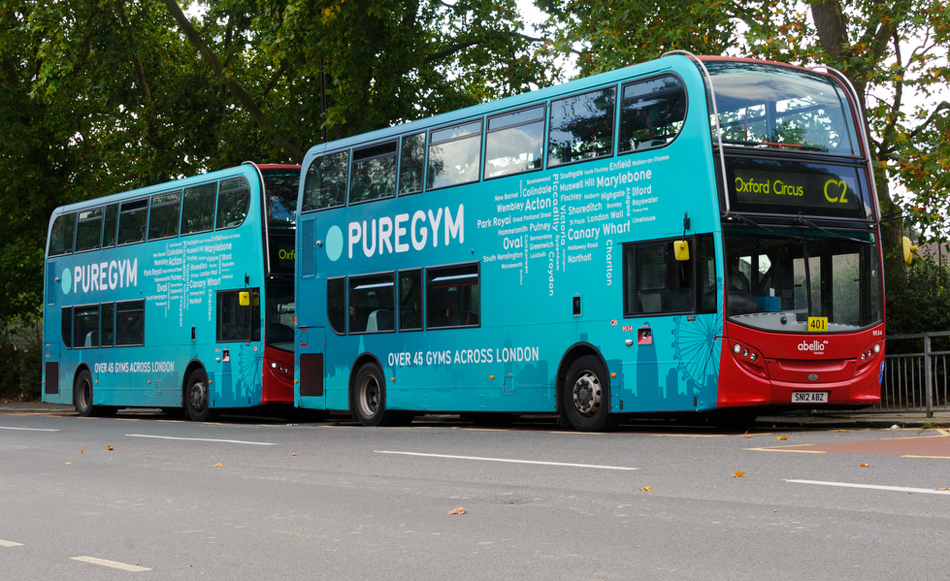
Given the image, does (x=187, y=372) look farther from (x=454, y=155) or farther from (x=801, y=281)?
(x=801, y=281)

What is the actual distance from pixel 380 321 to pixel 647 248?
575cm

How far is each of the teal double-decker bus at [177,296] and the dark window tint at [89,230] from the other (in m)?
0.03

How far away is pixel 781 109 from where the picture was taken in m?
14.4

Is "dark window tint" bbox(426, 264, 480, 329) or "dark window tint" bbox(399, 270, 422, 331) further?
"dark window tint" bbox(399, 270, 422, 331)

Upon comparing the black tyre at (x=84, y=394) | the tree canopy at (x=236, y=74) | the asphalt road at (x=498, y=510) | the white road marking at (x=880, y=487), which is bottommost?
the asphalt road at (x=498, y=510)

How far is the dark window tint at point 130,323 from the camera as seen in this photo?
24.8m

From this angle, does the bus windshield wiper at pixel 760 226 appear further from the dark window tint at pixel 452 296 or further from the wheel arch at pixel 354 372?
the wheel arch at pixel 354 372

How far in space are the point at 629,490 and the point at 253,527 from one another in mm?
2916

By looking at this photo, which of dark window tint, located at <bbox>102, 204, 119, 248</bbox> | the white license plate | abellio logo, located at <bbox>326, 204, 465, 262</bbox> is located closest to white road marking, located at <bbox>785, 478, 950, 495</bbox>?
the white license plate

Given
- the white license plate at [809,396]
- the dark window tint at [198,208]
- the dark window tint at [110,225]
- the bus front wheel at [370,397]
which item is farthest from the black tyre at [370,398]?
Answer: the dark window tint at [110,225]

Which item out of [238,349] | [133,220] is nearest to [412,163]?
[238,349]

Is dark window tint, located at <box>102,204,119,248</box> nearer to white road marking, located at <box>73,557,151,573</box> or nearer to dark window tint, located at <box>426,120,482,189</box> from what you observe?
dark window tint, located at <box>426,120,482,189</box>

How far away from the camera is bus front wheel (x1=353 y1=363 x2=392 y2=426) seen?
19.0 m

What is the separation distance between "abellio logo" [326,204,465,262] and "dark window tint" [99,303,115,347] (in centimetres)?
822
